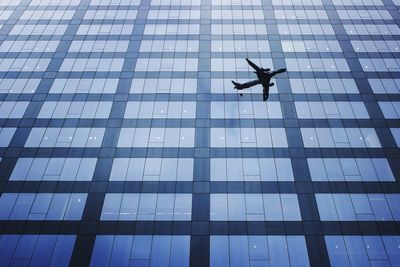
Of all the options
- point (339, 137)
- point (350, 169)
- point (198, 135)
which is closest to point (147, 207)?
point (198, 135)

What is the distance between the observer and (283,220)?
27.4 meters

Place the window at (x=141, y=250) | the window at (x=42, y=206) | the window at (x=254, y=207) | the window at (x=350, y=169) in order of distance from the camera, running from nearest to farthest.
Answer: the window at (x=141, y=250) < the window at (x=254, y=207) < the window at (x=42, y=206) < the window at (x=350, y=169)

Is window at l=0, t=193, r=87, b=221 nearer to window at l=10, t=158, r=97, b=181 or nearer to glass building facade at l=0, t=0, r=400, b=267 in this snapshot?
glass building facade at l=0, t=0, r=400, b=267

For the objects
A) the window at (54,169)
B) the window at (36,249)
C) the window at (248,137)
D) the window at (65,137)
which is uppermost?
the window at (248,137)

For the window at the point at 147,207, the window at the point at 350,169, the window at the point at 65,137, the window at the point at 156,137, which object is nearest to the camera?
the window at the point at 147,207

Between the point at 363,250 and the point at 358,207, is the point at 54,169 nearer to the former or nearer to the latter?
the point at 358,207

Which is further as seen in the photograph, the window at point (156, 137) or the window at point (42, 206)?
the window at point (156, 137)

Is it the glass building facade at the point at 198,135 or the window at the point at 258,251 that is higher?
the glass building facade at the point at 198,135

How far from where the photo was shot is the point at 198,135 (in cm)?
3303

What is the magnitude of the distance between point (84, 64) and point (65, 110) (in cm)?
768

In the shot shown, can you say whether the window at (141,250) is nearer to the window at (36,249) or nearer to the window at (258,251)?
the window at (36,249)

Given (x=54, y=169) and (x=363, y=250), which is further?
(x=54, y=169)

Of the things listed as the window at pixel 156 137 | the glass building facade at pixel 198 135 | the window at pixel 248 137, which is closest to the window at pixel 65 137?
the glass building facade at pixel 198 135

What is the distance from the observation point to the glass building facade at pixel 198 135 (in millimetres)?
26516
